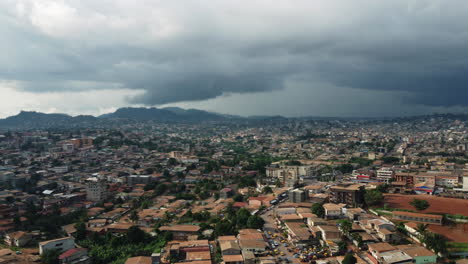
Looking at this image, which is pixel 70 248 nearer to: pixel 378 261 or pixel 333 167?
pixel 378 261

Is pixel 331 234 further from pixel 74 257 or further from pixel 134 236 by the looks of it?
pixel 74 257

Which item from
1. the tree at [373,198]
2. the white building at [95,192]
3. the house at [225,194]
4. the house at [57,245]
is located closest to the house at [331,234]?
the tree at [373,198]

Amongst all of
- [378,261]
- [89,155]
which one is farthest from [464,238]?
[89,155]

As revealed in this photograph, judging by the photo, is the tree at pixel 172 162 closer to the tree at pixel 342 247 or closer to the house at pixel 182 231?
the house at pixel 182 231

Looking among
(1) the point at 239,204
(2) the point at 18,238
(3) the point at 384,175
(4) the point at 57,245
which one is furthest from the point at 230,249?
(3) the point at 384,175

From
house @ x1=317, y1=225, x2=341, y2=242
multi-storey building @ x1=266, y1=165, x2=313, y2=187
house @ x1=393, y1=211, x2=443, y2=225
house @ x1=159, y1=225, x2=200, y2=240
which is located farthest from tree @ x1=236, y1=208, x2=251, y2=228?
multi-storey building @ x1=266, y1=165, x2=313, y2=187
